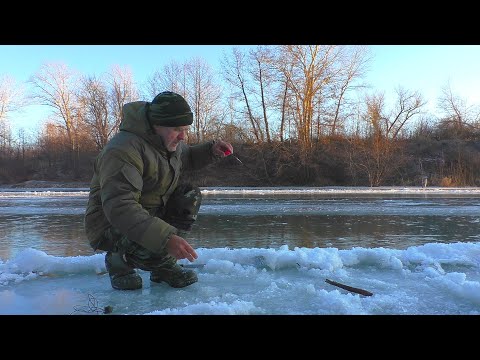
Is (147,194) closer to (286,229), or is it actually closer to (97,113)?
(286,229)

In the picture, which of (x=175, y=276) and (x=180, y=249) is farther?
(x=175, y=276)

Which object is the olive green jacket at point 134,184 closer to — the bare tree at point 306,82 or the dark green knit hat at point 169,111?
the dark green knit hat at point 169,111

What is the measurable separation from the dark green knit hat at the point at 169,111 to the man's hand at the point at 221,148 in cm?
57

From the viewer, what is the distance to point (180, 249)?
1.86 m

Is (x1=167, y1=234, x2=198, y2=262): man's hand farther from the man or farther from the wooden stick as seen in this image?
the wooden stick

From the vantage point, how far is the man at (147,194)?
1974 millimetres

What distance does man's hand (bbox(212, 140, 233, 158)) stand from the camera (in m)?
2.87

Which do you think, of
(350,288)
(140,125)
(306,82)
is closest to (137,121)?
Answer: (140,125)

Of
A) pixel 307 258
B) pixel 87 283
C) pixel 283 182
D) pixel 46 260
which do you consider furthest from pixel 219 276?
pixel 283 182

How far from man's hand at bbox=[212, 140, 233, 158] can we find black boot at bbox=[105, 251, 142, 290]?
1.02 meters

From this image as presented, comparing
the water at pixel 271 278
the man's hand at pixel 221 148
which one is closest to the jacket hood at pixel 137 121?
the man's hand at pixel 221 148

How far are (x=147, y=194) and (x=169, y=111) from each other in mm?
571

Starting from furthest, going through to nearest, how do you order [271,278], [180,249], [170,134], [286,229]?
1. [286,229]
2. [271,278]
3. [170,134]
4. [180,249]
